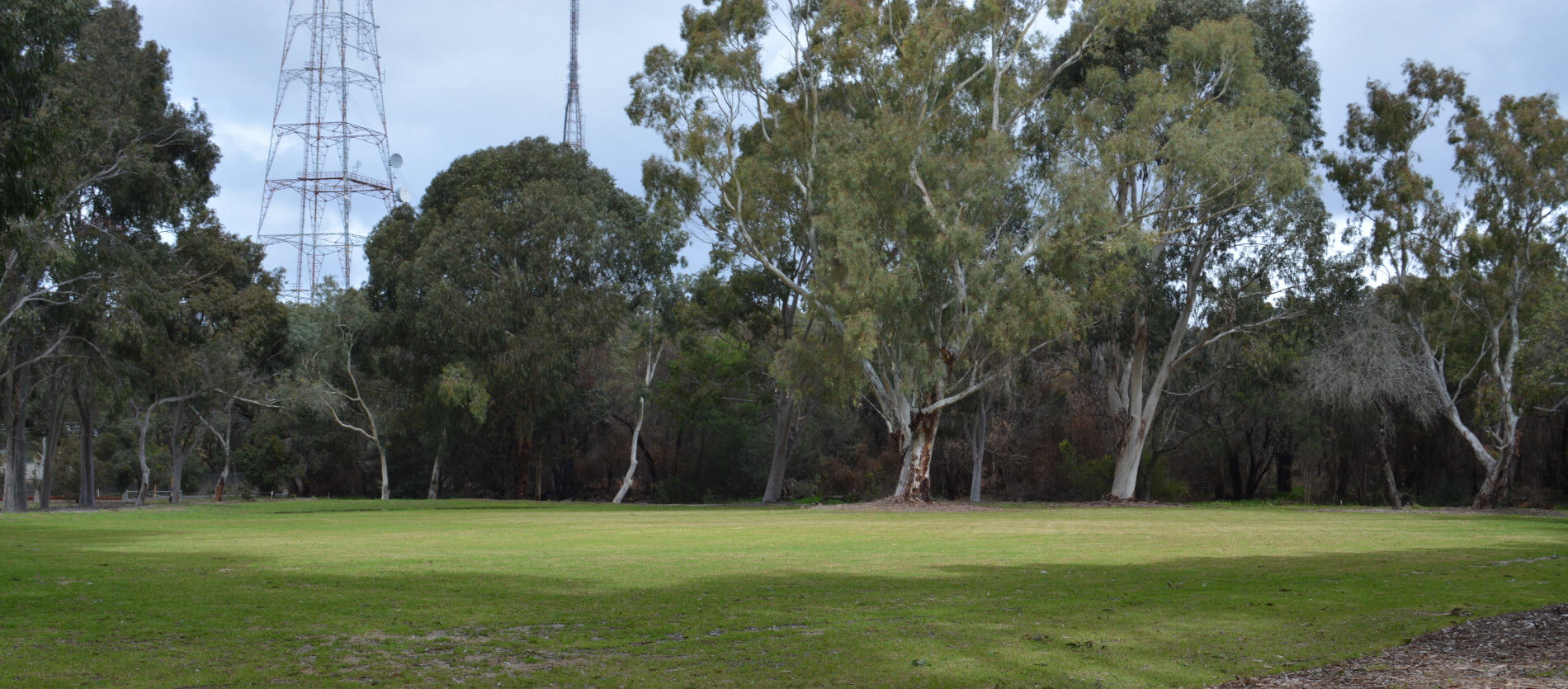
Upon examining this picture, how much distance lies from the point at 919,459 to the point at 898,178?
354 inches

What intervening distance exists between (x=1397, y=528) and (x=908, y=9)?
910 inches

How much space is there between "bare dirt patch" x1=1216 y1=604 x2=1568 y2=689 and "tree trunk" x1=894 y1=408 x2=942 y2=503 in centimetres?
2844

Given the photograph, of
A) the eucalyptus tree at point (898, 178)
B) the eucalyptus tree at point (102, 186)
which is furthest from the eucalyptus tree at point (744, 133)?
the eucalyptus tree at point (102, 186)

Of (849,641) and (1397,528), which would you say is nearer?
(849,641)

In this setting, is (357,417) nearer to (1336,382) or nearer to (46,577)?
(1336,382)

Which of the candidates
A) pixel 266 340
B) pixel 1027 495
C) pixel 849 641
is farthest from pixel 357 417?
pixel 849 641

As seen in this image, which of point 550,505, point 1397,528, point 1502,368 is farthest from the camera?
point 550,505

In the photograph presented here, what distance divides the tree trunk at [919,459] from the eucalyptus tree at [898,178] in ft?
0.19

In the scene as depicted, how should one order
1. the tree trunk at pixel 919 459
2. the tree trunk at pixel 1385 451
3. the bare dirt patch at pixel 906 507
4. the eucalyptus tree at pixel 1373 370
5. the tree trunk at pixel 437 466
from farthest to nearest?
the tree trunk at pixel 437 466 → the tree trunk at pixel 1385 451 → the eucalyptus tree at pixel 1373 370 → the tree trunk at pixel 919 459 → the bare dirt patch at pixel 906 507

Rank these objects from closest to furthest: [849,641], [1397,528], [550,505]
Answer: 1. [849,641]
2. [1397,528]
3. [550,505]

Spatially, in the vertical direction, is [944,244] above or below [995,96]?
below

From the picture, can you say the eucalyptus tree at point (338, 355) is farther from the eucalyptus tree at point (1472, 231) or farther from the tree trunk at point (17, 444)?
the eucalyptus tree at point (1472, 231)

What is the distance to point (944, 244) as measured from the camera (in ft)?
105

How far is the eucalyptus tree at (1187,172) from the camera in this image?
113 ft
